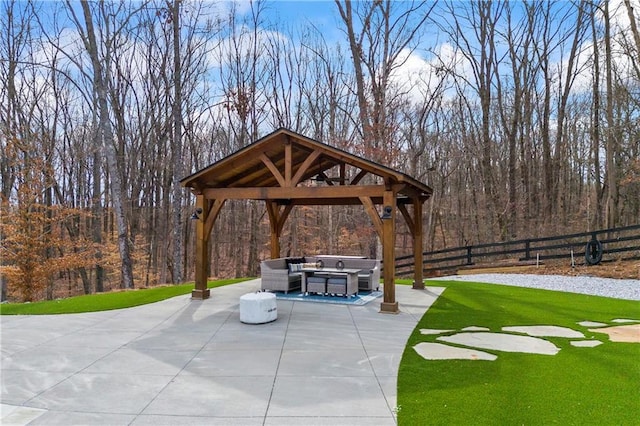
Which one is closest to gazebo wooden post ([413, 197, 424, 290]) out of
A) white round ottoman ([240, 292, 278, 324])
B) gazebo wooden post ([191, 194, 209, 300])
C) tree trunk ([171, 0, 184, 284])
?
white round ottoman ([240, 292, 278, 324])

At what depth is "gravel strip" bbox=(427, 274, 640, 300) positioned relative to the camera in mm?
9336

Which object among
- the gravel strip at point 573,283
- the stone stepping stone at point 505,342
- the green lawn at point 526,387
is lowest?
the gravel strip at point 573,283

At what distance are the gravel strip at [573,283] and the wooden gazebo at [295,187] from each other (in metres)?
3.24

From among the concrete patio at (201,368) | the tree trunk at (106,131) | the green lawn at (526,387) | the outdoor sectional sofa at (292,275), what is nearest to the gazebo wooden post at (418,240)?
the outdoor sectional sofa at (292,275)

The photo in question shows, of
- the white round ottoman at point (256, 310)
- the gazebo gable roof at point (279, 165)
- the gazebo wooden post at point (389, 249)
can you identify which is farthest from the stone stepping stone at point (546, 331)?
the white round ottoman at point (256, 310)

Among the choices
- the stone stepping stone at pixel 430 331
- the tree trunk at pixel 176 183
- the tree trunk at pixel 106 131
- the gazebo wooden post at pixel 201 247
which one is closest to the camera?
the stone stepping stone at pixel 430 331

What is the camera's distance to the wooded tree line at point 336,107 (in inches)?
645

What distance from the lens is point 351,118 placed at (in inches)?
727

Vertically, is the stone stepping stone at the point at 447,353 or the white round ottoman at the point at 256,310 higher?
the white round ottoman at the point at 256,310

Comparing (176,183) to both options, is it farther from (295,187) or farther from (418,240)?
(418,240)

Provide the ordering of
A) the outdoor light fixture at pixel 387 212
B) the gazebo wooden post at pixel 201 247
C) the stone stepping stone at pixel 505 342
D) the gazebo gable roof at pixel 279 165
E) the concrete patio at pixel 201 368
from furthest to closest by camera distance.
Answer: the gazebo wooden post at pixel 201 247 → the gazebo gable roof at pixel 279 165 → the outdoor light fixture at pixel 387 212 → the stone stepping stone at pixel 505 342 → the concrete patio at pixel 201 368

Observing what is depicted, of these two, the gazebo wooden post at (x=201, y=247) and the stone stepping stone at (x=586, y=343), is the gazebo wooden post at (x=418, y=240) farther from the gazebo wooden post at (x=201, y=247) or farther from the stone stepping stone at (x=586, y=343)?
the gazebo wooden post at (x=201, y=247)

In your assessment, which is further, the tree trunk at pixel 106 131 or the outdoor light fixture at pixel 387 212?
the tree trunk at pixel 106 131

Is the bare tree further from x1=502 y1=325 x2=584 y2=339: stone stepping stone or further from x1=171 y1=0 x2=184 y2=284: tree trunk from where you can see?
x1=502 y1=325 x2=584 y2=339: stone stepping stone
